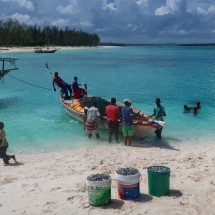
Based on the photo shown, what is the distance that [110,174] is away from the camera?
1048cm

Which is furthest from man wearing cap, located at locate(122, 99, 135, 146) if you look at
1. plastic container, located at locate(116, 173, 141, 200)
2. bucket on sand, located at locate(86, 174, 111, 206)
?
bucket on sand, located at locate(86, 174, 111, 206)

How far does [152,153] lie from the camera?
500 inches

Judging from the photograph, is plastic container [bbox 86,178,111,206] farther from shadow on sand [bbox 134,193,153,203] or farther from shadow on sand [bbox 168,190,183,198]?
shadow on sand [bbox 168,190,183,198]

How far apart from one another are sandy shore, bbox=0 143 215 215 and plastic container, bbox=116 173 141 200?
6.0 inches

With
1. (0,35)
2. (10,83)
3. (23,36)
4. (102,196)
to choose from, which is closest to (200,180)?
(102,196)

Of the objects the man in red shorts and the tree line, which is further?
the tree line

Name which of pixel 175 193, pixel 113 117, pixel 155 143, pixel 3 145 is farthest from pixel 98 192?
pixel 155 143

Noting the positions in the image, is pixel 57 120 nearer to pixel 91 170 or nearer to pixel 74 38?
pixel 91 170

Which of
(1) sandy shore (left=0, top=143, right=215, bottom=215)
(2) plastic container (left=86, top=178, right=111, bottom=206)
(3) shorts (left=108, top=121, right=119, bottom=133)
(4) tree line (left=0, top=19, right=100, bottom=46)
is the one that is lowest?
(1) sandy shore (left=0, top=143, right=215, bottom=215)

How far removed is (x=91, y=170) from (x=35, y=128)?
7.44 meters

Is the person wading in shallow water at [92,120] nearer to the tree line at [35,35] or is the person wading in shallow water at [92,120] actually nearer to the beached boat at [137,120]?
the beached boat at [137,120]

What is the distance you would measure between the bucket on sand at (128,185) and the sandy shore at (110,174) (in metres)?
0.16

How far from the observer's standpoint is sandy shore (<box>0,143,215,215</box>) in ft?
26.4

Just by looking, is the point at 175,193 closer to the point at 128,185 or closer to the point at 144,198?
the point at 144,198
